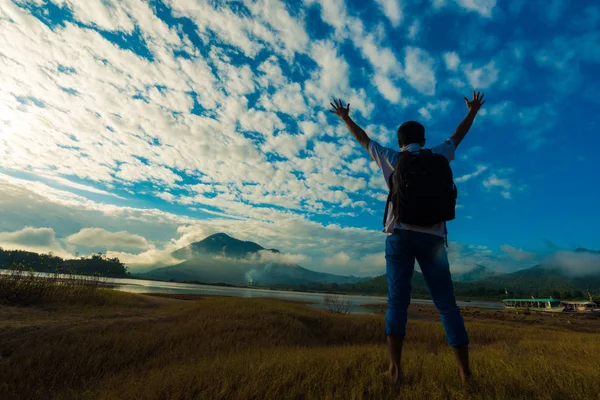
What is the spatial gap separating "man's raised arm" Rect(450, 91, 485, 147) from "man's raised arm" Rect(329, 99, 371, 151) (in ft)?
3.41

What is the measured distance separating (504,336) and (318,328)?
22.4 ft

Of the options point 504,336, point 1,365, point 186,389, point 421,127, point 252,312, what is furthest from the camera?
point 252,312

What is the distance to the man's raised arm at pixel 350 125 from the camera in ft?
11.6

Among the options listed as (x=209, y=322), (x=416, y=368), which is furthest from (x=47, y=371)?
(x=416, y=368)

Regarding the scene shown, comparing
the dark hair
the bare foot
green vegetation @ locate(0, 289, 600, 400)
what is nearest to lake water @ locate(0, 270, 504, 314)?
green vegetation @ locate(0, 289, 600, 400)

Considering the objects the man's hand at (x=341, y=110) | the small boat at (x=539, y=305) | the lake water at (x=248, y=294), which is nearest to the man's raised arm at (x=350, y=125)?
the man's hand at (x=341, y=110)

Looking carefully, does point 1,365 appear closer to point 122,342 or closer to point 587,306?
point 122,342

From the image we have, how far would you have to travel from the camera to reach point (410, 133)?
10.7 ft

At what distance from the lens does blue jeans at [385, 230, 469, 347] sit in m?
2.73

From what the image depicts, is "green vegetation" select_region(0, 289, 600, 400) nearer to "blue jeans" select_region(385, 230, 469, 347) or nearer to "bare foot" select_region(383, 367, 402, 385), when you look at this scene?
"bare foot" select_region(383, 367, 402, 385)

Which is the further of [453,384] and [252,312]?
[252,312]

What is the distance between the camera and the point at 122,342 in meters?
5.08

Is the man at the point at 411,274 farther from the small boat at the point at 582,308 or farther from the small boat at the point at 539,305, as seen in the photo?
the small boat at the point at 539,305

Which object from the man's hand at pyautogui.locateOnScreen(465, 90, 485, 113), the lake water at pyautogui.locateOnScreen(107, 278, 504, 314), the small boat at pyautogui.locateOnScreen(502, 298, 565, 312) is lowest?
the lake water at pyautogui.locateOnScreen(107, 278, 504, 314)
